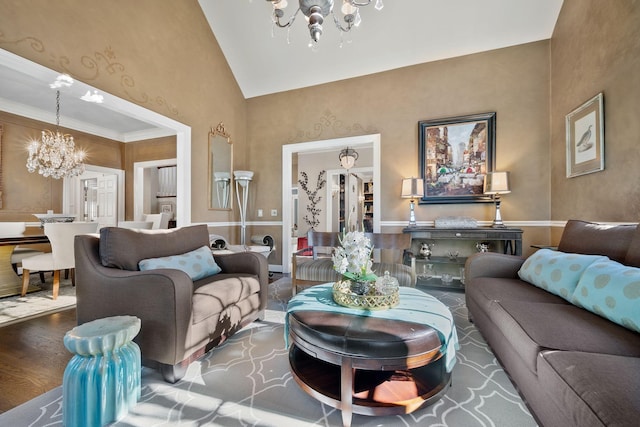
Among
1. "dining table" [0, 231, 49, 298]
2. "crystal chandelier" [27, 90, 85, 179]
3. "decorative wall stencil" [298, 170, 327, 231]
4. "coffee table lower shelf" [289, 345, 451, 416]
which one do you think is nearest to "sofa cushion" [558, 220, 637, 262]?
"coffee table lower shelf" [289, 345, 451, 416]

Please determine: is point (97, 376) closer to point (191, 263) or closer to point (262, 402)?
point (262, 402)

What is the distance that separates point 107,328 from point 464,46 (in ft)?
15.6

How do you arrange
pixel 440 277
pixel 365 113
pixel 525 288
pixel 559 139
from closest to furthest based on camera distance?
pixel 525 288, pixel 559 139, pixel 440 277, pixel 365 113

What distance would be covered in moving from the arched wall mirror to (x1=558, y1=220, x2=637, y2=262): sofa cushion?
13.7 ft

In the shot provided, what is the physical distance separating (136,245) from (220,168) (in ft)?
8.21

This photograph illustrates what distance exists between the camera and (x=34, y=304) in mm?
3014

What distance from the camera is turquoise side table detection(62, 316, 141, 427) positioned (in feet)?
4.04

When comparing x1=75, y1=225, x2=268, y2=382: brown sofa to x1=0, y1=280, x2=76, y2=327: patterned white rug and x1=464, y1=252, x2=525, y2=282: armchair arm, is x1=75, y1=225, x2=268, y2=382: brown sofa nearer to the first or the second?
x1=0, y1=280, x2=76, y2=327: patterned white rug

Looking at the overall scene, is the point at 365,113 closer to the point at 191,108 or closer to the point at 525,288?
the point at 191,108

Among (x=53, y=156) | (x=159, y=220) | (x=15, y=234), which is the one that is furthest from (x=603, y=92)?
(x=15, y=234)

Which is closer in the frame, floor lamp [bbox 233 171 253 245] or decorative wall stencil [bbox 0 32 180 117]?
decorative wall stencil [bbox 0 32 180 117]

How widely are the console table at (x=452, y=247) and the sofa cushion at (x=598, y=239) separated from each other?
100cm

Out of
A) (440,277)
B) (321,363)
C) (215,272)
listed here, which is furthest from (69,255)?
(440,277)

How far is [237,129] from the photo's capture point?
Answer: 15.4 feet
